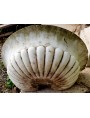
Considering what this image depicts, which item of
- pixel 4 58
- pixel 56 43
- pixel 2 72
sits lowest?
pixel 2 72

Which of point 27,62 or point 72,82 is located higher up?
point 27,62

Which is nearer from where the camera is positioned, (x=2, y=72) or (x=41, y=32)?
(x=41, y=32)

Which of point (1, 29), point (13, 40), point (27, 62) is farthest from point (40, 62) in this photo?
point (1, 29)
